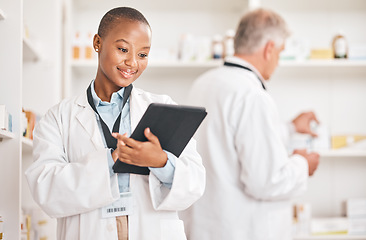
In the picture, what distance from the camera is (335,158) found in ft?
10.4

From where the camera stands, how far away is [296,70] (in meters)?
3.09

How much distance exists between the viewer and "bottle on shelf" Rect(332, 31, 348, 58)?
2.92 meters

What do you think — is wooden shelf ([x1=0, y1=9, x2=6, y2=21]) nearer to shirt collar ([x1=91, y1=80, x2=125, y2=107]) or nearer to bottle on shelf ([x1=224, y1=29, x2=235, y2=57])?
shirt collar ([x1=91, y1=80, x2=125, y2=107])

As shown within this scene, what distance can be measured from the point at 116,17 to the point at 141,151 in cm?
23

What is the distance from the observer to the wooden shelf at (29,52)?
6.26 ft

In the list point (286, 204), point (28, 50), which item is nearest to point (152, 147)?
point (286, 204)

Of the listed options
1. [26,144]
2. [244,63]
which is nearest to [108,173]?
[26,144]

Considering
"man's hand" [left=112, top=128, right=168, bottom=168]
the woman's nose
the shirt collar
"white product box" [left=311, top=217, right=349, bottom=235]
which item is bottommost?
"white product box" [left=311, top=217, right=349, bottom=235]

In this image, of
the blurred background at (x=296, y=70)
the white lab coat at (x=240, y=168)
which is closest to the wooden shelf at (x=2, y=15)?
the blurred background at (x=296, y=70)

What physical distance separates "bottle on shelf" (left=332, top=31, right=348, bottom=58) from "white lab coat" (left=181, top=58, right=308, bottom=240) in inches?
48.9

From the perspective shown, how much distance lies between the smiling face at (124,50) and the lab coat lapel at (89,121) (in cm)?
10

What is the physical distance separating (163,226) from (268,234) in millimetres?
960

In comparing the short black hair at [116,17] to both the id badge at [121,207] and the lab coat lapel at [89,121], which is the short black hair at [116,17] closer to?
the lab coat lapel at [89,121]

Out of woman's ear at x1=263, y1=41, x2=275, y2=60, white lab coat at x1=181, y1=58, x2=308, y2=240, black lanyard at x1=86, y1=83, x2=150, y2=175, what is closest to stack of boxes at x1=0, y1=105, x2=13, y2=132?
black lanyard at x1=86, y1=83, x2=150, y2=175
